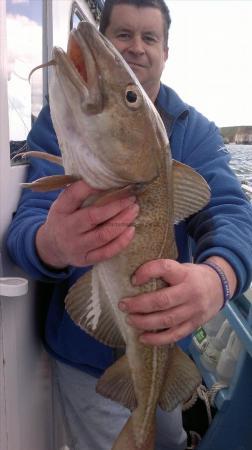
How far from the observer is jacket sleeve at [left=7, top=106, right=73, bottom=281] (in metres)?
1.53

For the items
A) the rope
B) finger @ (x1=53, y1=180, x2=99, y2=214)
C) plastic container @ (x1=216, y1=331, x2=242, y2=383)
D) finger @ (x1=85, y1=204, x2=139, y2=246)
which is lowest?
the rope

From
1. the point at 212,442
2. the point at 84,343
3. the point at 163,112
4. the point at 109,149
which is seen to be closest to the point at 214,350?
the point at 212,442

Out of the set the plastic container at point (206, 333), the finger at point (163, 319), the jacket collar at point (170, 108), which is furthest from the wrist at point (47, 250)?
the plastic container at point (206, 333)

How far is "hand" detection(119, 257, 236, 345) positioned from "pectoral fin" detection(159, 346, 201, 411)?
233 millimetres

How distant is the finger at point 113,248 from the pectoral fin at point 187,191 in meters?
0.26

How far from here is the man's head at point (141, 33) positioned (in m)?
2.18

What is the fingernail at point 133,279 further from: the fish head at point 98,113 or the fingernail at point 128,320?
the fish head at point 98,113

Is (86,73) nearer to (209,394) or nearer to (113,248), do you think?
(113,248)

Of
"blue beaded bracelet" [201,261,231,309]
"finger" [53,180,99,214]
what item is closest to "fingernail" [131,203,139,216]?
Result: "finger" [53,180,99,214]

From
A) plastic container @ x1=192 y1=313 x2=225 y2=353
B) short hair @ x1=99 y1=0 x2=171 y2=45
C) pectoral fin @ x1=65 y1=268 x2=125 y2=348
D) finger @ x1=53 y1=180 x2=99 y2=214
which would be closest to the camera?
finger @ x1=53 y1=180 x2=99 y2=214

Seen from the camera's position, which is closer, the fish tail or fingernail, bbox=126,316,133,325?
fingernail, bbox=126,316,133,325

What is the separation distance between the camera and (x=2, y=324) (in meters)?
1.65

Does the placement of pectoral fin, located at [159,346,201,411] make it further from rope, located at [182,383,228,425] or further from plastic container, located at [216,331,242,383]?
plastic container, located at [216,331,242,383]

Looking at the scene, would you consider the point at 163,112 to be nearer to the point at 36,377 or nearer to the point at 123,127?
the point at 123,127
